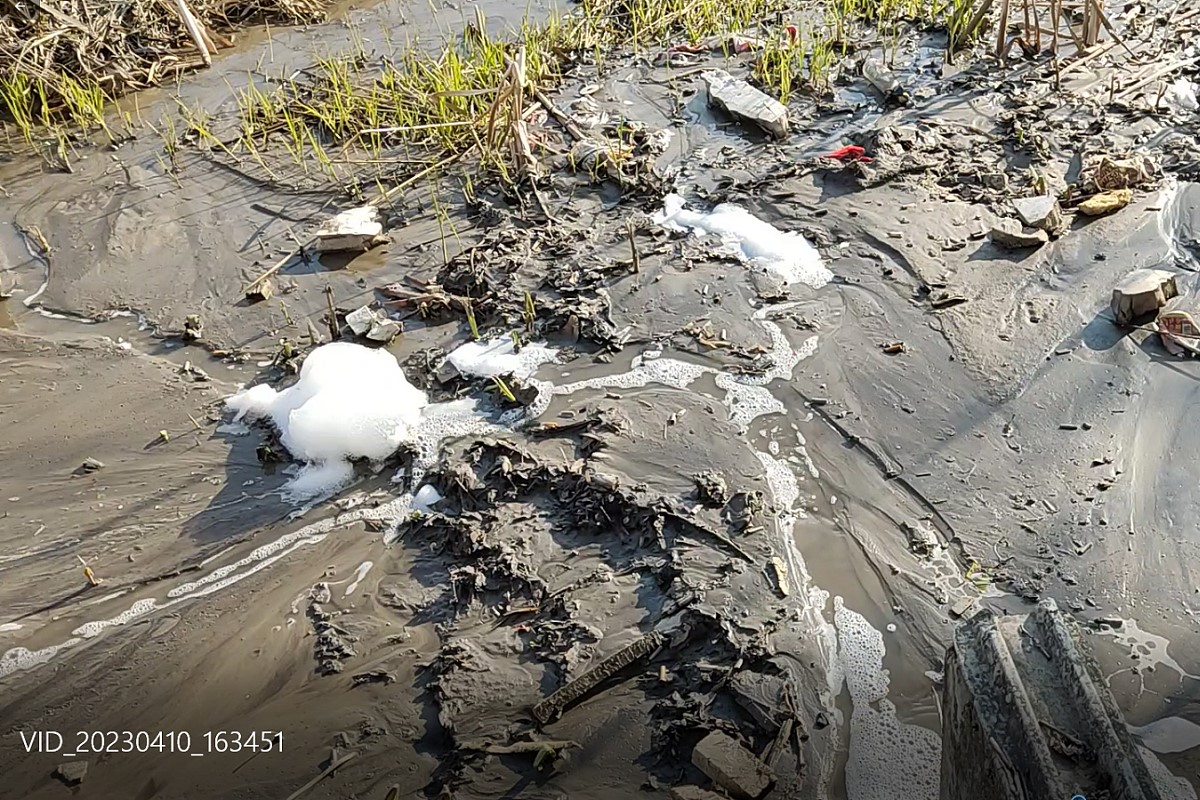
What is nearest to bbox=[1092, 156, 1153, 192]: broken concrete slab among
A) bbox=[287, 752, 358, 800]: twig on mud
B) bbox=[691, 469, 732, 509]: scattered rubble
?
bbox=[691, 469, 732, 509]: scattered rubble

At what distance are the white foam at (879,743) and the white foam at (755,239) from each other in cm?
182

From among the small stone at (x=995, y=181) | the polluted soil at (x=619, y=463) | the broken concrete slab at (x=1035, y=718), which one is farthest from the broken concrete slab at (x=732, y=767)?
the small stone at (x=995, y=181)

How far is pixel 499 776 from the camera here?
2303 mm

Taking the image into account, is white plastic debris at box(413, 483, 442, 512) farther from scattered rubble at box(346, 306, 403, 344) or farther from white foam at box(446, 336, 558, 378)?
scattered rubble at box(346, 306, 403, 344)

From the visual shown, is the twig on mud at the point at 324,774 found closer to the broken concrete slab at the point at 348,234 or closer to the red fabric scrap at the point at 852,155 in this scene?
the broken concrete slab at the point at 348,234

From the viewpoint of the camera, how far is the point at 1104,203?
4027mm

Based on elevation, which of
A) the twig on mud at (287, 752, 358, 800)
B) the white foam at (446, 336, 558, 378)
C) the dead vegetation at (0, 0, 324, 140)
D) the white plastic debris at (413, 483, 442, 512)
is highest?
the dead vegetation at (0, 0, 324, 140)

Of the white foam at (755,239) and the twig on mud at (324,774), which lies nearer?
the twig on mud at (324,774)

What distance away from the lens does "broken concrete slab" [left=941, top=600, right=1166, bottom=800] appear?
4.95ft

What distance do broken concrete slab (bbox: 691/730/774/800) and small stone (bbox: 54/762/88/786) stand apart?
5.13ft

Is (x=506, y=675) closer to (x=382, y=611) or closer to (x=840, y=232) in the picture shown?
(x=382, y=611)

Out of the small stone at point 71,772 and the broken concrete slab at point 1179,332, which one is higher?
the broken concrete slab at point 1179,332

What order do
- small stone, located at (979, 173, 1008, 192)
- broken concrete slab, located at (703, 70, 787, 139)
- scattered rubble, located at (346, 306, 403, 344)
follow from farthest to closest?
broken concrete slab, located at (703, 70, 787, 139), small stone, located at (979, 173, 1008, 192), scattered rubble, located at (346, 306, 403, 344)

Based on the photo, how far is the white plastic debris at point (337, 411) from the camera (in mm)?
3281
